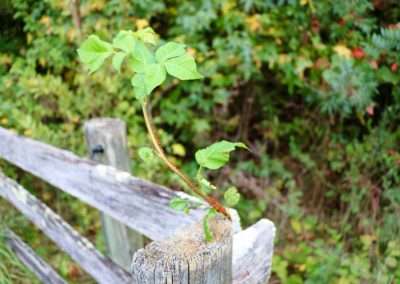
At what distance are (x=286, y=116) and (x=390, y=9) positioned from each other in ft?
3.51

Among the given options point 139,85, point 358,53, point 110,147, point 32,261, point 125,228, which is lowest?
point 32,261

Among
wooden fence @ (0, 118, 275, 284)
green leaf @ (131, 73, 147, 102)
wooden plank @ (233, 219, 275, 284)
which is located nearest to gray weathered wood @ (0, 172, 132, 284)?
wooden fence @ (0, 118, 275, 284)

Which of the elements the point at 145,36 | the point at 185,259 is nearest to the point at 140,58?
the point at 145,36

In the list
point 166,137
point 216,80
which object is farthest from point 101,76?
point 216,80

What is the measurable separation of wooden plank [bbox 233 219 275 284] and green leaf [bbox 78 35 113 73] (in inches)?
19.3

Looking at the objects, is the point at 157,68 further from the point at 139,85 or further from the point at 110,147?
the point at 110,147

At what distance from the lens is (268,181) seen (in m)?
3.11

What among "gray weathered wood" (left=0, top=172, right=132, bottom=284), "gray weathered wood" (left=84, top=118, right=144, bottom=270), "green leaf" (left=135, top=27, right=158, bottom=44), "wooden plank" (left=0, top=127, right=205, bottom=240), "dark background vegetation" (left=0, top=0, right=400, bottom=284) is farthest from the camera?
"dark background vegetation" (left=0, top=0, right=400, bottom=284)

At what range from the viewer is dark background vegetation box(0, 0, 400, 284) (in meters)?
2.53

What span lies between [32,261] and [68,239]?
1.40ft

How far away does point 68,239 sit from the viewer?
169cm

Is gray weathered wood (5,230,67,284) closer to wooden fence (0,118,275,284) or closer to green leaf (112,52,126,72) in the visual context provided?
wooden fence (0,118,275,284)

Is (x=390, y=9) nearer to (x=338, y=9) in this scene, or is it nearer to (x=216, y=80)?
(x=338, y=9)

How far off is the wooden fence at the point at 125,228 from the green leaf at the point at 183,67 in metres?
0.26
